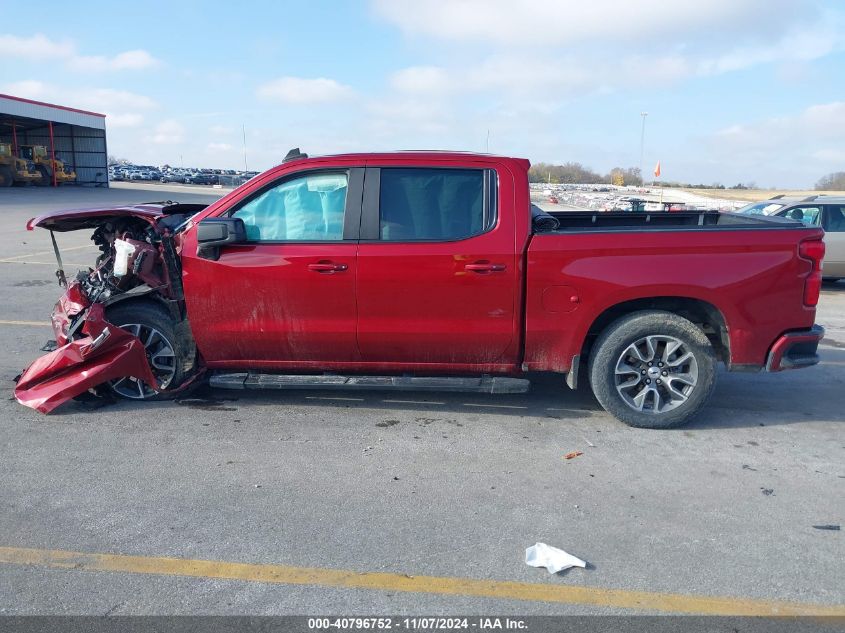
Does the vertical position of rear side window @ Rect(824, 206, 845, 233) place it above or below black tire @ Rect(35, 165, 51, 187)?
below

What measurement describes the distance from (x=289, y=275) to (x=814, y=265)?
12.3 ft

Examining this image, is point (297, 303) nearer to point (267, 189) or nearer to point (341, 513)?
point (267, 189)

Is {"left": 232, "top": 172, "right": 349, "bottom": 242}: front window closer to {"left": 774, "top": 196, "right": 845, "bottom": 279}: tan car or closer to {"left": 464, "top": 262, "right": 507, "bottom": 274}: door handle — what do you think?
{"left": 464, "top": 262, "right": 507, "bottom": 274}: door handle

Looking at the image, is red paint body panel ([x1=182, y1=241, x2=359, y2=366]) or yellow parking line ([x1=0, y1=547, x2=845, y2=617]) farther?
red paint body panel ([x1=182, y1=241, x2=359, y2=366])

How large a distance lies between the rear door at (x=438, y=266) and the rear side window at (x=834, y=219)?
9.26 meters

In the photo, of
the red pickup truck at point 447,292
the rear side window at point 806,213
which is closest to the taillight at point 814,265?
the red pickup truck at point 447,292

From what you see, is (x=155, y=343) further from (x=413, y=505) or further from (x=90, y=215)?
(x=413, y=505)

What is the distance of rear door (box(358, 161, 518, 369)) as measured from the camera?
489 centimetres

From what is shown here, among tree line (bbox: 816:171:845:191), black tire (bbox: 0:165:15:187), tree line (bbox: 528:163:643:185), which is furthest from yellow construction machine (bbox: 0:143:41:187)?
tree line (bbox: 816:171:845:191)

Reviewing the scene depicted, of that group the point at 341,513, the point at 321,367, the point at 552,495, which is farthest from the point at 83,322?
the point at 552,495

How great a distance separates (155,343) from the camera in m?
5.48

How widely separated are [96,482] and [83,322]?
5.22 feet

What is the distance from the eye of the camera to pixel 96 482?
412 cm

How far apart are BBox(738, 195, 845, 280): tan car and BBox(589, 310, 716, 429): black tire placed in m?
7.80
